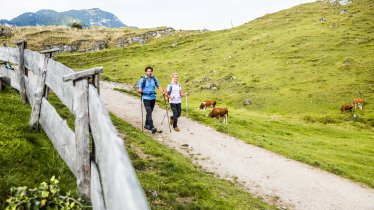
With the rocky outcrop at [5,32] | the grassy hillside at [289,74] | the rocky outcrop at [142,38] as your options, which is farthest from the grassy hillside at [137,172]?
the rocky outcrop at [5,32]

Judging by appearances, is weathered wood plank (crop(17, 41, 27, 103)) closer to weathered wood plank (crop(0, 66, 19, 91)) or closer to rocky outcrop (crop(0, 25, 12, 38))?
weathered wood plank (crop(0, 66, 19, 91))

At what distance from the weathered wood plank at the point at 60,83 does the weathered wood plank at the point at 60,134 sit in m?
0.38

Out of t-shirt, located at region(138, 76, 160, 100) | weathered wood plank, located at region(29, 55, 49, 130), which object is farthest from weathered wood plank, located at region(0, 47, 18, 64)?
t-shirt, located at region(138, 76, 160, 100)

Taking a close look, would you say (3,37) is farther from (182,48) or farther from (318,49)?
(318,49)

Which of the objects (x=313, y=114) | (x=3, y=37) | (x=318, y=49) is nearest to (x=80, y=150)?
(x=313, y=114)

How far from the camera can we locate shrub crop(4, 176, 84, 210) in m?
3.98

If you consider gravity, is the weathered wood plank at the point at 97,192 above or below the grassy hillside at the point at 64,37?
below

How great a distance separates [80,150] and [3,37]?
285 feet

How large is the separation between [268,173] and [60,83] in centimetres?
1027

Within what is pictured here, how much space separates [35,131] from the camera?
7.24m

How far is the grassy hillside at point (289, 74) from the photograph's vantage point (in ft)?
78.0

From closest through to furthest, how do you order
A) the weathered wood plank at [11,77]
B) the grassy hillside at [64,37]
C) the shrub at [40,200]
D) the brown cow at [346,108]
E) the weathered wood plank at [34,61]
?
the shrub at [40,200], the weathered wood plank at [34,61], the weathered wood plank at [11,77], the brown cow at [346,108], the grassy hillside at [64,37]

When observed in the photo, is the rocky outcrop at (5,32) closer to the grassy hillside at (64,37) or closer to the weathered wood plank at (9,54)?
the grassy hillside at (64,37)

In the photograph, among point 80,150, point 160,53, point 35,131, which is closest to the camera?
point 80,150
